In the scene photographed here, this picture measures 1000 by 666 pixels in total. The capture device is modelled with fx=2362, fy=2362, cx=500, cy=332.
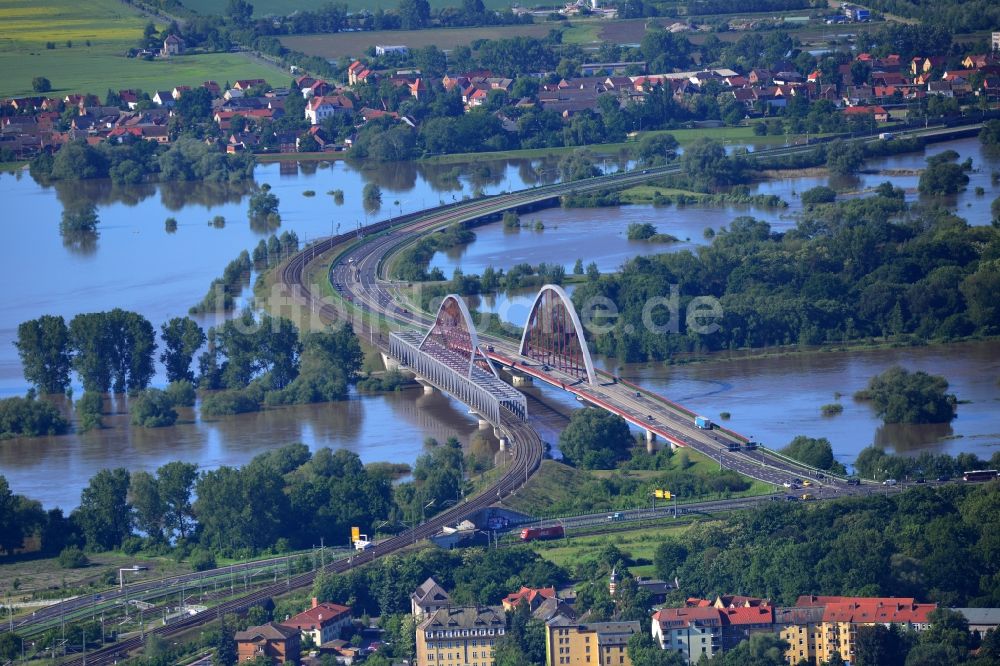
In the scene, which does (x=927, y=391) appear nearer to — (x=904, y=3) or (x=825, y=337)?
(x=825, y=337)

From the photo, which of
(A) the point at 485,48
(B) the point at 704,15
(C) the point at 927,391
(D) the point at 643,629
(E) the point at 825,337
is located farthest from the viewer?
(B) the point at 704,15

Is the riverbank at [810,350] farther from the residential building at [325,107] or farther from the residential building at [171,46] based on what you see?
the residential building at [171,46]

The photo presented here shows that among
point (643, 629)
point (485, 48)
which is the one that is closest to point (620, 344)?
point (643, 629)

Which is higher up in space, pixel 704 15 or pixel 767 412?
pixel 704 15

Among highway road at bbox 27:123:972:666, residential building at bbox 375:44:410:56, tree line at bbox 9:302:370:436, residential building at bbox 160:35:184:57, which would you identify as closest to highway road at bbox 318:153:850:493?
highway road at bbox 27:123:972:666

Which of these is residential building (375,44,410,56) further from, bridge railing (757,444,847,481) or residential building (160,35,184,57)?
bridge railing (757,444,847,481)

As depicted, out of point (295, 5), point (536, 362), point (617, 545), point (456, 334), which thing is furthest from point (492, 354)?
point (295, 5)
